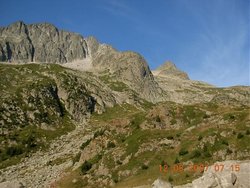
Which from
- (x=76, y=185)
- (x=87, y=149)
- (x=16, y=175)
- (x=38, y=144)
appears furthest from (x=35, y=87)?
(x=76, y=185)

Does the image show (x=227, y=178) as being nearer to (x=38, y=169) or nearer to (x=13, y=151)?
(x=38, y=169)

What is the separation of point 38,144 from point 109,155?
72712mm

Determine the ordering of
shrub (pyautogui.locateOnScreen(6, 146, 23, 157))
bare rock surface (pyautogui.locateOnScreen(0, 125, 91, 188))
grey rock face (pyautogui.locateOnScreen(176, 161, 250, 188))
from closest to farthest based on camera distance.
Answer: grey rock face (pyautogui.locateOnScreen(176, 161, 250, 188)), bare rock surface (pyautogui.locateOnScreen(0, 125, 91, 188)), shrub (pyautogui.locateOnScreen(6, 146, 23, 157))

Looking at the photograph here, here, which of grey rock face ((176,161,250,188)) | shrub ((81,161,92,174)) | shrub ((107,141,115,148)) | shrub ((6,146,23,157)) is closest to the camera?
grey rock face ((176,161,250,188))

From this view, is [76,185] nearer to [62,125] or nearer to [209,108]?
[209,108]

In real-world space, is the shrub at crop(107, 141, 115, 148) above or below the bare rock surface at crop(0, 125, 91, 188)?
above

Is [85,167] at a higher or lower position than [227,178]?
higher

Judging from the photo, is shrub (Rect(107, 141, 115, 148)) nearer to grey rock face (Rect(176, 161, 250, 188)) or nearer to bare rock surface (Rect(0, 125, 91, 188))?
bare rock surface (Rect(0, 125, 91, 188))

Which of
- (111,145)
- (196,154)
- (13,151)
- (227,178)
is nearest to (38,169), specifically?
(111,145)

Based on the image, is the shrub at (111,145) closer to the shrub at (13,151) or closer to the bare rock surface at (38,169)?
the bare rock surface at (38,169)

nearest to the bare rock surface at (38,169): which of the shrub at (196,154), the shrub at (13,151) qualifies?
the shrub at (13,151)

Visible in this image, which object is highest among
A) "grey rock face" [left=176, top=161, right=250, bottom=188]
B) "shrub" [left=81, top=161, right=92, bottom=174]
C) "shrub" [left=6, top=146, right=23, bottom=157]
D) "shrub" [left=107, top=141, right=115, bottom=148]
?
"shrub" [left=6, top=146, right=23, bottom=157]

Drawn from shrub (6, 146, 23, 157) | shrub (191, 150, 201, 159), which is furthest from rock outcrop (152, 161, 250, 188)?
shrub (6, 146, 23, 157)

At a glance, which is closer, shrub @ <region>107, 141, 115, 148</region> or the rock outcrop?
the rock outcrop
